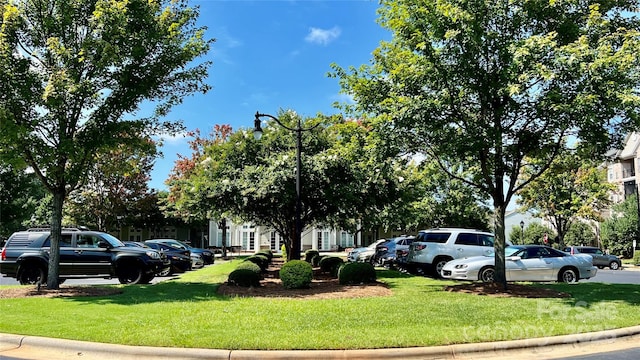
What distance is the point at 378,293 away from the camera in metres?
12.6

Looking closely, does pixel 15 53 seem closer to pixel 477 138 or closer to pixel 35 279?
pixel 35 279

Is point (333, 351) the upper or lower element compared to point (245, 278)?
lower

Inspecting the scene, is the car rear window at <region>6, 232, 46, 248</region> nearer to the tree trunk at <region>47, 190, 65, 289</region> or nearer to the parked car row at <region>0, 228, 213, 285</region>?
the parked car row at <region>0, 228, 213, 285</region>

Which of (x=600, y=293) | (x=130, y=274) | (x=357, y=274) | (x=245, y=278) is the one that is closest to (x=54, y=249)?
(x=130, y=274)

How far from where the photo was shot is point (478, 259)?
53.5ft

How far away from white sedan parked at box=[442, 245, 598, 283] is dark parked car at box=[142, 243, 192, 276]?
12373mm

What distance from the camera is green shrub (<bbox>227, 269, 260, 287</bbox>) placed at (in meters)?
14.1

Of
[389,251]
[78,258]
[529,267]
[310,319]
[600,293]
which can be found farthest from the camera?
[389,251]

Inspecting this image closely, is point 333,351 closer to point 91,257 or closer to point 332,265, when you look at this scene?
point 332,265

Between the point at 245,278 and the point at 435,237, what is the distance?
8150 millimetres

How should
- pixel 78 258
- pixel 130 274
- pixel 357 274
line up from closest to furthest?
pixel 357 274, pixel 78 258, pixel 130 274

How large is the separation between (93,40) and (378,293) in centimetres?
957

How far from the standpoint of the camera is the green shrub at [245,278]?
14.1m

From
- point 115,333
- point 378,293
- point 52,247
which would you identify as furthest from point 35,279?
point 378,293
